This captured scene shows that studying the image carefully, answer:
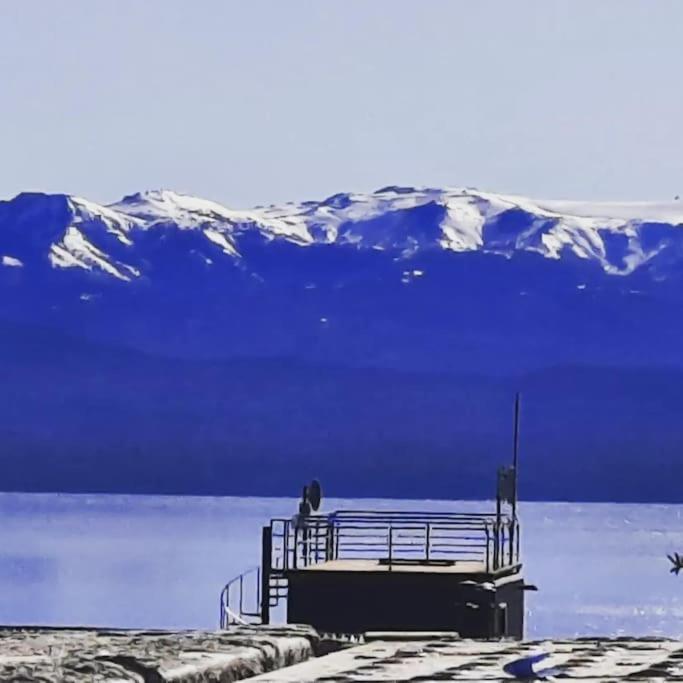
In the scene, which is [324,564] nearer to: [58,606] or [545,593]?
[58,606]

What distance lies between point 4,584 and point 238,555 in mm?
37037

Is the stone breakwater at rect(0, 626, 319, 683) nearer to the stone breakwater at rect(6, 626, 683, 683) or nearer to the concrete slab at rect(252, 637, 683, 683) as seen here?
the stone breakwater at rect(6, 626, 683, 683)

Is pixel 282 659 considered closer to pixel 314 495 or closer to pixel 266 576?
pixel 266 576

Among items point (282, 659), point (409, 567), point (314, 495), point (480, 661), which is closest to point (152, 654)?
point (282, 659)

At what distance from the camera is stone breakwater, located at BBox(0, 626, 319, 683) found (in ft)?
33.5

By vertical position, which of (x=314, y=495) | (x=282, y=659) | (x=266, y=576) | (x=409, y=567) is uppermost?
(x=314, y=495)

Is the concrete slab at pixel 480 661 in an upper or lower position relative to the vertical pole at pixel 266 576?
lower

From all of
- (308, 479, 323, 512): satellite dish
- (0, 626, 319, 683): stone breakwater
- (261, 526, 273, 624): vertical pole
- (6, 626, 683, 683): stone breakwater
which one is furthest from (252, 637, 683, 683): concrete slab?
(308, 479, 323, 512): satellite dish

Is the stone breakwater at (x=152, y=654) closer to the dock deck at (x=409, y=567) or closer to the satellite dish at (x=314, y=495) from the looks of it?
the dock deck at (x=409, y=567)

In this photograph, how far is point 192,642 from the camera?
11.7 m

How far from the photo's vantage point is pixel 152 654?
10.9m

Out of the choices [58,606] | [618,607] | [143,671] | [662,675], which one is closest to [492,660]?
[662,675]

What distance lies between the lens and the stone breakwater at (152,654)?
33.5 feet

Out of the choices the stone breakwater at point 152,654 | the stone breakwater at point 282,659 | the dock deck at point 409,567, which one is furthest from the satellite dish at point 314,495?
the stone breakwater at point 152,654
